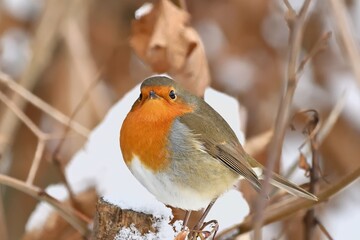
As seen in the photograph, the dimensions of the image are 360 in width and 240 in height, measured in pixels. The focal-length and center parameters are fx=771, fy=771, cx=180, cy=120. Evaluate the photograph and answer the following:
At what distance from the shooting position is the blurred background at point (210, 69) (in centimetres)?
423

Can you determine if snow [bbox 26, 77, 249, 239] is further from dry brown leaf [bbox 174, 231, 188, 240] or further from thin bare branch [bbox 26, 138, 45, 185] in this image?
dry brown leaf [bbox 174, 231, 188, 240]

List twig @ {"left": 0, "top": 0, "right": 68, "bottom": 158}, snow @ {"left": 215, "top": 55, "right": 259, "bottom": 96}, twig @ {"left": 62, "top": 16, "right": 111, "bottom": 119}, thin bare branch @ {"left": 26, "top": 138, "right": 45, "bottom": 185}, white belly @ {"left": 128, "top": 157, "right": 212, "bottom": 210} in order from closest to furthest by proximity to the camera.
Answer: white belly @ {"left": 128, "top": 157, "right": 212, "bottom": 210}
thin bare branch @ {"left": 26, "top": 138, "right": 45, "bottom": 185}
twig @ {"left": 0, "top": 0, "right": 68, "bottom": 158}
twig @ {"left": 62, "top": 16, "right": 111, "bottom": 119}
snow @ {"left": 215, "top": 55, "right": 259, "bottom": 96}

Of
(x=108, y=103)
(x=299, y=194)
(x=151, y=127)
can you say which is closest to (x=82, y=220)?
(x=151, y=127)

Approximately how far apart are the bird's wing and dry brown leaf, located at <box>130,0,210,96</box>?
11.7 inches

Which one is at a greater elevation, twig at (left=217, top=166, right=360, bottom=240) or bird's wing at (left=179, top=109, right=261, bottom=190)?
bird's wing at (left=179, top=109, right=261, bottom=190)

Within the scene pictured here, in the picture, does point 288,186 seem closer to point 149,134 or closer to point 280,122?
point 149,134

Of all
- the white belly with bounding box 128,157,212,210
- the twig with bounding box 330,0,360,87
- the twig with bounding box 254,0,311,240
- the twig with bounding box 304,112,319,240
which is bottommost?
the twig with bounding box 254,0,311,240

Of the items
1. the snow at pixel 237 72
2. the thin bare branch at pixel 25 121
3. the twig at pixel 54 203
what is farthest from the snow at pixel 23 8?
the twig at pixel 54 203

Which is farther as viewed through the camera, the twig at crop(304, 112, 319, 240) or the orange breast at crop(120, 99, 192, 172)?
the twig at crop(304, 112, 319, 240)

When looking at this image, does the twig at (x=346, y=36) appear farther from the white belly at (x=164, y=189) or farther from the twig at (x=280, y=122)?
the white belly at (x=164, y=189)

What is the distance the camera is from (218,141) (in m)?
2.38

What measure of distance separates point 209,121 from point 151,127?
21 cm

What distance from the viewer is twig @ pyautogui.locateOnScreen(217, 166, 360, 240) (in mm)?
2340

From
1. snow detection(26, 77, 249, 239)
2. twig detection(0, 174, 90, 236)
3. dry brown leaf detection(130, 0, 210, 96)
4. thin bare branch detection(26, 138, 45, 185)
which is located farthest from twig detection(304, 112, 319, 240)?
thin bare branch detection(26, 138, 45, 185)
